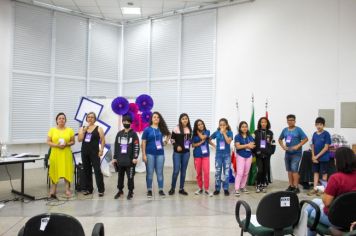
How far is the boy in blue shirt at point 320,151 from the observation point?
18.2 feet

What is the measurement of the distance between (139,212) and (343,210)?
9.11 ft

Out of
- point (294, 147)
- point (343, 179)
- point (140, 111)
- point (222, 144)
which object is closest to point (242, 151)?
point (222, 144)

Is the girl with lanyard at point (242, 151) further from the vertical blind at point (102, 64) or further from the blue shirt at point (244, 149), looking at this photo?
the vertical blind at point (102, 64)

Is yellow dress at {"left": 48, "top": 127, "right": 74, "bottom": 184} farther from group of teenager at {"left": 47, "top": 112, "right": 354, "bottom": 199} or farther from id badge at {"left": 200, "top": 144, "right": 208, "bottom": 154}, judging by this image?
id badge at {"left": 200, "top": 144, "right": 208, "bottom": 154}

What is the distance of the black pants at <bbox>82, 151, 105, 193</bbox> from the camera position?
5.31 m

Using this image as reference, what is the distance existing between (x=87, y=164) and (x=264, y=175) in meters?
3.15

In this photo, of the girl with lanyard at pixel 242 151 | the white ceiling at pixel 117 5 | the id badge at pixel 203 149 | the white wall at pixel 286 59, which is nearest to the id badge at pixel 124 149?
the id badge at pixel 203 149

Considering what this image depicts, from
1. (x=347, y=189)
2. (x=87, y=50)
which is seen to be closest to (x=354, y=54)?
(x=347, y=189)

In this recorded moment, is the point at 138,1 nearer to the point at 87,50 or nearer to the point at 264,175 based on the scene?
the point at 87,50

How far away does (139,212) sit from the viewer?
177 inches

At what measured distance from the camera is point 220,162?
5.50 meters

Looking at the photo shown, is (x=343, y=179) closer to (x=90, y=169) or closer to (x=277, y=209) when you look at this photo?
(x=277, y=209)

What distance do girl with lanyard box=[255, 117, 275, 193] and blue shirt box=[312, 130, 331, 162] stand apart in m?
0.74

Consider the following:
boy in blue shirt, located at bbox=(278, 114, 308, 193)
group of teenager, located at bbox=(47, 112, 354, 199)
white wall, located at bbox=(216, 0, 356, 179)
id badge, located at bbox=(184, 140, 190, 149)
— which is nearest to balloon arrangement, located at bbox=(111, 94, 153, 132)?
white wall, located at bbox=(216, 0, 356, 179)
